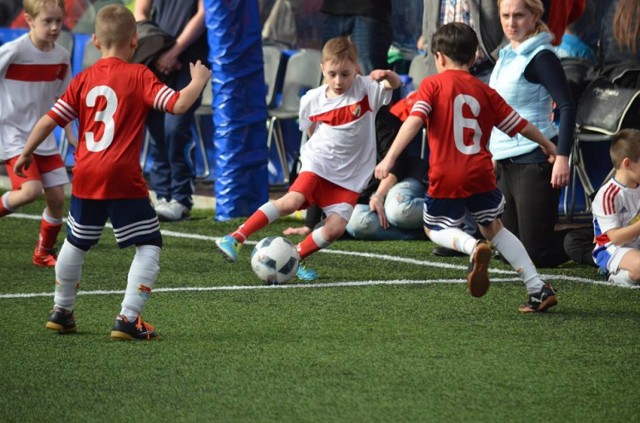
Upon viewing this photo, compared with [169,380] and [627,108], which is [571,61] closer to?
[627,108]

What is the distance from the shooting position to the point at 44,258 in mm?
8453

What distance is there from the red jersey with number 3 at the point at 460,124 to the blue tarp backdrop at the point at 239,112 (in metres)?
4.39

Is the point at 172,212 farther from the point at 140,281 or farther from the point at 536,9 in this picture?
the point at 140,281

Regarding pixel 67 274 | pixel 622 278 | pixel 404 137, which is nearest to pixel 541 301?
pixel 404 137

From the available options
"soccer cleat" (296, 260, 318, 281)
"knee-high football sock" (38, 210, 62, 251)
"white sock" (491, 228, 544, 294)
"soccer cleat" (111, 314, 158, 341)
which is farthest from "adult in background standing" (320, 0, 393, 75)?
"soccer cleat" (111, 314, 158, 341)

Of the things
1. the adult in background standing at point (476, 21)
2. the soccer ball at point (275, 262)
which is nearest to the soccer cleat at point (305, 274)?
the soccer ball at point (275, 262)

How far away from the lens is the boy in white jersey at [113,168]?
5902mm

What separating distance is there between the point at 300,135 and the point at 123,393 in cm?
845

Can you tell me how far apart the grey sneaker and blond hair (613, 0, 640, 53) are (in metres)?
3.95

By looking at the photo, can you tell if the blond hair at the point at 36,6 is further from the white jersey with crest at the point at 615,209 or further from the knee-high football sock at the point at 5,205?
the white jersey with crest at the point at 615,209

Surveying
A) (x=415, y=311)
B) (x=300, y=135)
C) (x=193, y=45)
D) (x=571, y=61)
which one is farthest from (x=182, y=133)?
(x=415, y=311)

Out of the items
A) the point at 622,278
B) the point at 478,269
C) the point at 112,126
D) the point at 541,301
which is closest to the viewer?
the point at 112,126

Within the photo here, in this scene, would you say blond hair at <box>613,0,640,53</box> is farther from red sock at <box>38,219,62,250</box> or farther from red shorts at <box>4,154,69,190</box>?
red sock at <box>38,219,62,250</box>

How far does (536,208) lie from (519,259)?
5.43ft
